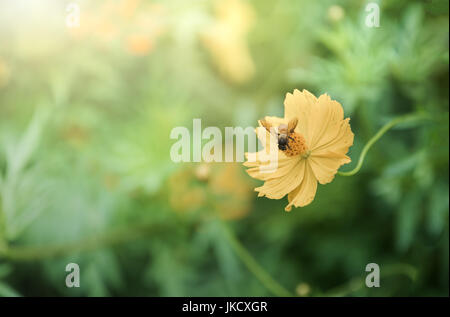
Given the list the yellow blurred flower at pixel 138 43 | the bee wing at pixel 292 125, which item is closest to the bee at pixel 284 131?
the bee wing at pixel 292 125

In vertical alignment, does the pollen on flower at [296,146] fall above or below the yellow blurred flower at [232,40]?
below

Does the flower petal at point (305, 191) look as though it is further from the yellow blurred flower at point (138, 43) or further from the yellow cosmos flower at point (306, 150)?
the yellow blurred flower at point (138, 43)

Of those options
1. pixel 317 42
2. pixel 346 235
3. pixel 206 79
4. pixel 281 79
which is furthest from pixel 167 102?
pixel 346 235

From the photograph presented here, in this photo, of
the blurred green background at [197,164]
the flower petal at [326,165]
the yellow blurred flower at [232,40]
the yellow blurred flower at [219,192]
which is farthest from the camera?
the yellow blurred flower at [232,40]

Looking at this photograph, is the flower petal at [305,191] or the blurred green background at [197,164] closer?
the flower petal at [305,191]

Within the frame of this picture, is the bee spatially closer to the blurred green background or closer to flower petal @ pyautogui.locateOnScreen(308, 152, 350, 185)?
flower petal @ pyautogui.locateOnScreen(308, 152, 350, 185)

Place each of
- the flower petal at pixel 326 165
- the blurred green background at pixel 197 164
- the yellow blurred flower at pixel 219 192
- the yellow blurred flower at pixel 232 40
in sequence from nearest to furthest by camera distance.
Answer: the flower petal at pixel 326 165 < the blurred green background at pixel 197 164 < the yellow blurred flower at pixel 219 192 < the yellow blurred flower at pixel 232 40

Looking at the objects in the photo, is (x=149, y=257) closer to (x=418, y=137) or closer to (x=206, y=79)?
(x=206, y=79)

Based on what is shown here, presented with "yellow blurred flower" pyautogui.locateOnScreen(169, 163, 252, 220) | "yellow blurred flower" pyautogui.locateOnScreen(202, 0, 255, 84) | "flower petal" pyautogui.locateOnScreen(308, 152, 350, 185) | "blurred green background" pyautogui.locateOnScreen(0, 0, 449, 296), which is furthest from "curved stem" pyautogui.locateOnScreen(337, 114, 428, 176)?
"yellow blurred flower" pyautogui.locateOnScreen(202, 0, 255, 84)

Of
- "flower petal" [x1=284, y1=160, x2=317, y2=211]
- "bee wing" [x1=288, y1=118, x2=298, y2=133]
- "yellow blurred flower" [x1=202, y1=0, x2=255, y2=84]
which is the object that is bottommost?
"flower petal" [x1=284, y1=160, x2=317, y2=211]
